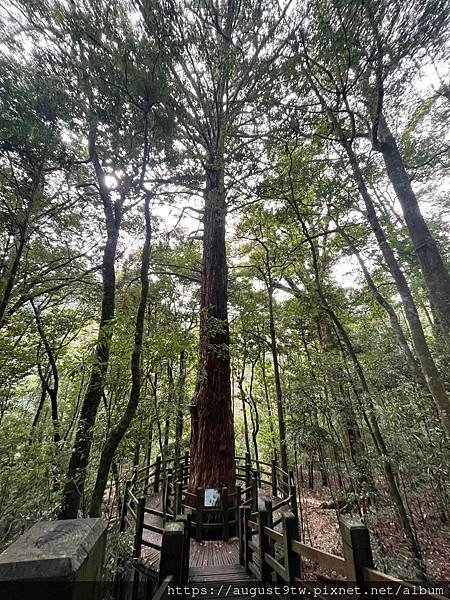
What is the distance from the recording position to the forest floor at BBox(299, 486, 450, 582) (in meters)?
3.57

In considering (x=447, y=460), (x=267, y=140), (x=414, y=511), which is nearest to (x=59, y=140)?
(x=267, y=140)

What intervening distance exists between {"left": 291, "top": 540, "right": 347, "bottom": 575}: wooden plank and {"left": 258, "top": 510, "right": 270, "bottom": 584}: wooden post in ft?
2.78

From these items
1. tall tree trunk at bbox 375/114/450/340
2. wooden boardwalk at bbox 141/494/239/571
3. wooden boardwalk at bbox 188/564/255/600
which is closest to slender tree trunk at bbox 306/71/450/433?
tall tree trunk at bbox 375/114/450/340

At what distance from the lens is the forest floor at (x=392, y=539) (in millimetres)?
3572

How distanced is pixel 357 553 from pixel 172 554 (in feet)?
3.74

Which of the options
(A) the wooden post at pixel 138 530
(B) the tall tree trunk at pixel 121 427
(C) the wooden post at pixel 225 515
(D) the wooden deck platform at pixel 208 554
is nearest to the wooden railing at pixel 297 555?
(D) the wooden deck platform at pixel 208 554

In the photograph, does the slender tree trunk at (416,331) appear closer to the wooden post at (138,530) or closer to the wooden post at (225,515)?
the wooden post at (225,515)

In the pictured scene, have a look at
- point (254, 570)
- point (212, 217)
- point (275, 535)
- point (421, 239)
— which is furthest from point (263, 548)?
point (212, 217)

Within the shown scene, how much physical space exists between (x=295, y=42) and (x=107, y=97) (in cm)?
315

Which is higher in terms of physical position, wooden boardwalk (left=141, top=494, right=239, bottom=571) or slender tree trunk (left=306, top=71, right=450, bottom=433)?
slender tree trunk (left=306, top=71, right=450, bottom=433)

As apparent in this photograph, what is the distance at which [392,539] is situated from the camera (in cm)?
483

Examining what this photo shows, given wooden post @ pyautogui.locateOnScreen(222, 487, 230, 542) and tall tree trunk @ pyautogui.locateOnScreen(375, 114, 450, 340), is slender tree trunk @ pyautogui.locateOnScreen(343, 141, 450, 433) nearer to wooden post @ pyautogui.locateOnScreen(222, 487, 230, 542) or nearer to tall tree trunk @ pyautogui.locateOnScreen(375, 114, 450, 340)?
tall tree trunk @ pyautogui.locateOnScreen(375, 114, 450, 340)

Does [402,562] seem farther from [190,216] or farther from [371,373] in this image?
[190,216]

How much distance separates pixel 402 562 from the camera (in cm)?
363
